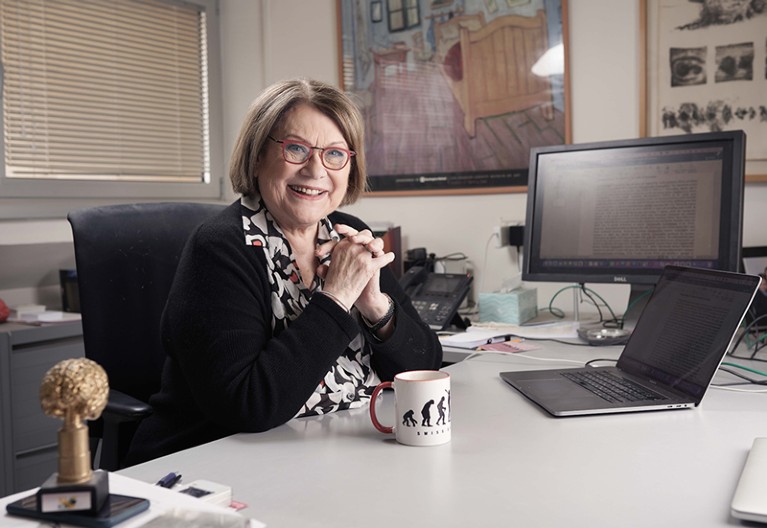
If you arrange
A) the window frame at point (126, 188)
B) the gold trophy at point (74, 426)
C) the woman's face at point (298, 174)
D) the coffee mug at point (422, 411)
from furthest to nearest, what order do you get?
the window frame at point (126, 188)
the woman's face at point (298, 174)
the coffee mug at point (422, 411)
the gold trophy at point (74, 426)

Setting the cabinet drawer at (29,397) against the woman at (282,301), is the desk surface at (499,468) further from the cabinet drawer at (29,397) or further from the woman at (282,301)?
the cabinet drawer at (29,397)

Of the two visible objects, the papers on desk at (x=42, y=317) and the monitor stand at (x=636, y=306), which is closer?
the monitor stand at (x=636, y=306)

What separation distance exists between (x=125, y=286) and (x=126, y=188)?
5.26 ft

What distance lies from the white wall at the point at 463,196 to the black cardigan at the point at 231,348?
4.25ft

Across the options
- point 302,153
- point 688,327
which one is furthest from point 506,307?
point 302,153

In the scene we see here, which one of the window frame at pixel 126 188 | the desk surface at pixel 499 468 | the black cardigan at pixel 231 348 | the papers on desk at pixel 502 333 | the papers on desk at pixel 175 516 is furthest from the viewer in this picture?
the window frame at pixel 126 188

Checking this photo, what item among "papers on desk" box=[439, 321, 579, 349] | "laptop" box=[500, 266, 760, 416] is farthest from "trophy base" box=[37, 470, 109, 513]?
"papers on desk" box=[439, 321, 579, 349]

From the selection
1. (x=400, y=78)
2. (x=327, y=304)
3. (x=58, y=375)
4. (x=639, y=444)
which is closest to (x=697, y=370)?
(x=639, y=444)

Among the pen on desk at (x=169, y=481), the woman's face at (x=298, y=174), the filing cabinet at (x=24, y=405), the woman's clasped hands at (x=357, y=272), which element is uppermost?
the woman's face at (x=298, y=174)

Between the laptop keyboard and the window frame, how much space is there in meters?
2.29

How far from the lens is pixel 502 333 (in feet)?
6.60

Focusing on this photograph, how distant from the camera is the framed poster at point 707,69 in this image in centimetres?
217

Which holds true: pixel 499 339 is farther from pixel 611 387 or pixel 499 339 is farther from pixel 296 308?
pixel 296 308

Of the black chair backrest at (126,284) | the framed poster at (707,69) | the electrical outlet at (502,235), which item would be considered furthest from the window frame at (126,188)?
the framed poster at (707,69)
